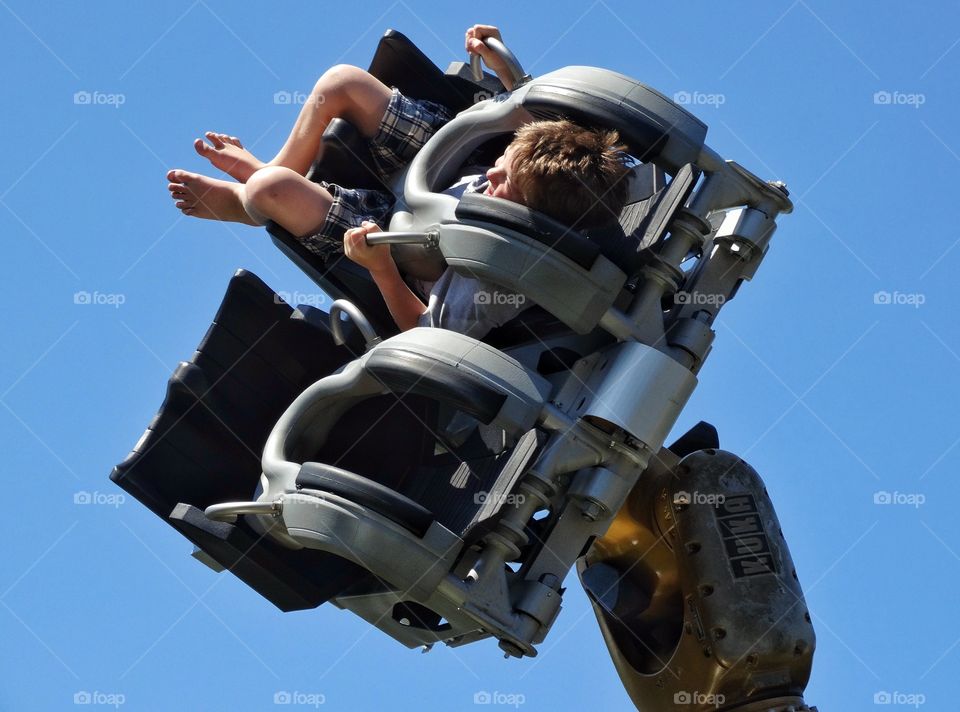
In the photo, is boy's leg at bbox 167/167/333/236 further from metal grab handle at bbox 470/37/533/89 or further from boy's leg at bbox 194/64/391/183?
metal grab handle at bbox 470/37/533/89

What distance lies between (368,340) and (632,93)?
1.34m

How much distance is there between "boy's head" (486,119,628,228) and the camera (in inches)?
249

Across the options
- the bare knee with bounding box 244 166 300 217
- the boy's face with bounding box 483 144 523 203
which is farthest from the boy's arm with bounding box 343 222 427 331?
the boy's face with bounding box 483 144 523 203

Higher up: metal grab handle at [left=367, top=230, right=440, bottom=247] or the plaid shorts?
the plaid shorts

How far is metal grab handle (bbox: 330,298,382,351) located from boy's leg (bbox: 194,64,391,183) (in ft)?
2.70

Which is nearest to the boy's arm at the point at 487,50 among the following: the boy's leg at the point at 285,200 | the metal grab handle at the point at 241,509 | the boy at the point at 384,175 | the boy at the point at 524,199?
the boy at the point at 384,175

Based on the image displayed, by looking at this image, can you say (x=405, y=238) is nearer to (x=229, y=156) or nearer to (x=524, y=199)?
(x=524, y=199)

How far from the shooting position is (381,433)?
22.4 ft

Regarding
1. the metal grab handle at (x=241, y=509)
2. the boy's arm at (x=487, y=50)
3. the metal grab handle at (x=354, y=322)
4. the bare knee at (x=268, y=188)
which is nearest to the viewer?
the metal grab handle at (x=241, y=509)

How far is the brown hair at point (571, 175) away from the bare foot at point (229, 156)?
Answer: 1368mm

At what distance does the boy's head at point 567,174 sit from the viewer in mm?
6328

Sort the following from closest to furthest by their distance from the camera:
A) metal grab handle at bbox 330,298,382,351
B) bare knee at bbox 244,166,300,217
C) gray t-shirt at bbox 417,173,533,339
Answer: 1. gray t-shirt at bbox 417,173,533,339
2. metal grab handle at bbox 330,298,382,351
3. bare knee at bbox 244,166,300,217

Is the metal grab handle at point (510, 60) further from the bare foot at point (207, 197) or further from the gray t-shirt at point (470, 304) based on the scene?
the bare foot at point (207, 197)

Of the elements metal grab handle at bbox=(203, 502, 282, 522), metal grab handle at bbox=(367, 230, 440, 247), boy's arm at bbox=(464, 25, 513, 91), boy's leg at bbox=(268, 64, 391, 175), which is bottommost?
metal grab handle at bbox=(203, 502, 282, 522)
